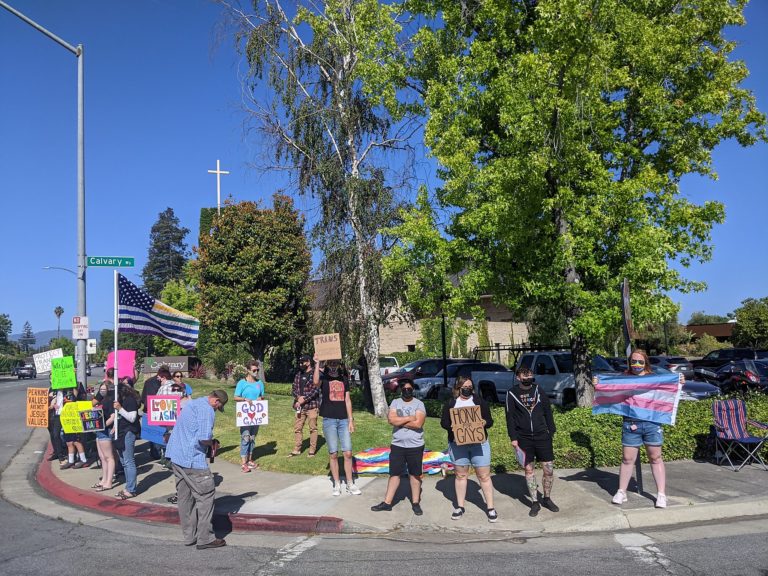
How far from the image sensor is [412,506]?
7.93 m

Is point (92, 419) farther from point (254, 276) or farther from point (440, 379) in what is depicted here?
point (254, 276)

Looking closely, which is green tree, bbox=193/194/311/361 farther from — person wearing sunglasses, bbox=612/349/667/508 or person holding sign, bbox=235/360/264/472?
person wearing sunglasses, bbox=612/349/667/508

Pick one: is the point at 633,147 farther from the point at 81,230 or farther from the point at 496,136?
the point at 81,230

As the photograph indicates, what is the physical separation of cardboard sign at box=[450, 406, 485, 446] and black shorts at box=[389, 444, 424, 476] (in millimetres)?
628

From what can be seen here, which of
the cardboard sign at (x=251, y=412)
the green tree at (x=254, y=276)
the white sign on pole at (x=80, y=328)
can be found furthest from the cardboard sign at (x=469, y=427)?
the green tree at (x=254, y=276)

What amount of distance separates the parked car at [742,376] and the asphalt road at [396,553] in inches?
564

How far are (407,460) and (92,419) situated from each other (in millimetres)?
5388

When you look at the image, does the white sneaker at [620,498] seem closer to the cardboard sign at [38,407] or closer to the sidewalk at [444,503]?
the sidewalk at [444,503]

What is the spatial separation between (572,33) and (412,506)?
844 centimetres

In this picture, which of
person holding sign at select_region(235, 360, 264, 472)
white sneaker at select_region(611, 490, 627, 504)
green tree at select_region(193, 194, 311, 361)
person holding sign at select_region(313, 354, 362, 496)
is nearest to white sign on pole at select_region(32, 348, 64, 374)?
person holding sign at select_region(235, 360, 264, 472)

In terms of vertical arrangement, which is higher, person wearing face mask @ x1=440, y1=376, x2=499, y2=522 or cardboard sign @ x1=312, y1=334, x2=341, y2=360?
cardboard sign @ x1=312, y1=334, x2=341, y2=360

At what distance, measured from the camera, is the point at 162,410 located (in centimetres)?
962

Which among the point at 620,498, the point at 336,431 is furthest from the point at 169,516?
the point at 620,498

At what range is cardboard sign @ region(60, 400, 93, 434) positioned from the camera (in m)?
10.6
